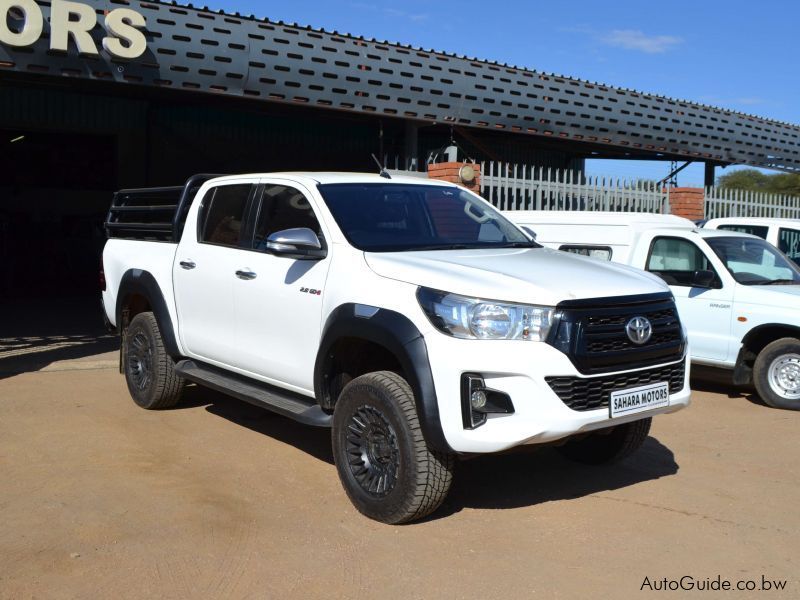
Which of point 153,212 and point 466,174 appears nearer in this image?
point 153,212

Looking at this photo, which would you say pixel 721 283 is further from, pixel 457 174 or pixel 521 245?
pixel 457 174

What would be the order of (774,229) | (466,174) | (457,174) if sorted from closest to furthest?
(774,229) < (466,174) < (457,174)

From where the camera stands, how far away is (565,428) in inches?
178

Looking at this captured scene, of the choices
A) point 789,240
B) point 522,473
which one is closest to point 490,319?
point 522,473

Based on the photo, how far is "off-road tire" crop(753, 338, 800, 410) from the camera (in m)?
8.21

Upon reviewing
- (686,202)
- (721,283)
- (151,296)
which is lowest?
(151,296)

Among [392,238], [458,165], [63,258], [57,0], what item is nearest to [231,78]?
[57,0]

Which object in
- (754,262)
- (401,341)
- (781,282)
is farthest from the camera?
(754,262)

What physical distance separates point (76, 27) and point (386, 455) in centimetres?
786

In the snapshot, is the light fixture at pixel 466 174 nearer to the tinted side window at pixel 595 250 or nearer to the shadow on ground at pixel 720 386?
the tinted side window at pixel 595 250

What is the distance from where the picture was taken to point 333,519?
16.1 feet

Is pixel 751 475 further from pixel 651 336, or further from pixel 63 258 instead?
pixel 63 258

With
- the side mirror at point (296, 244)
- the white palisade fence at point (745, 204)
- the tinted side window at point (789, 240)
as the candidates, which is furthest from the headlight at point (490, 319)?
the white palisade fence at point (745, 204)

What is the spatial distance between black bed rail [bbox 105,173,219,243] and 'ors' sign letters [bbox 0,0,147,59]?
300 cm
